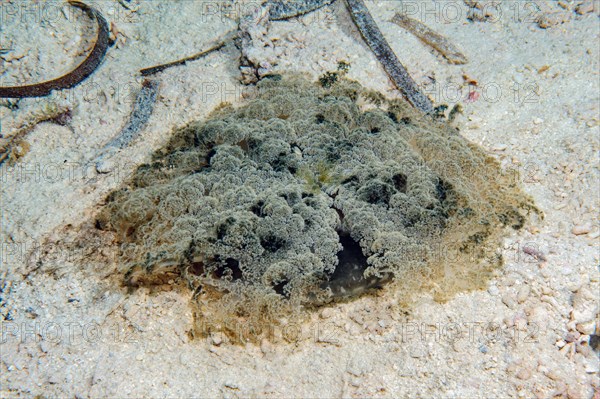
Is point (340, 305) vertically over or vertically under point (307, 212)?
under

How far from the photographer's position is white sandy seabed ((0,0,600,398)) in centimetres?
305

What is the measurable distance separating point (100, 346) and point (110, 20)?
188 inches

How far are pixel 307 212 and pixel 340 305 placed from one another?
0.79 meters

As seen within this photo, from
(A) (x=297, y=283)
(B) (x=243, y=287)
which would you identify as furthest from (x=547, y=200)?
(B) (x=243, y=287)

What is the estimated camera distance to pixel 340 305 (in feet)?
11.0

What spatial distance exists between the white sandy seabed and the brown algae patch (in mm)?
229

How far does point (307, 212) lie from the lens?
3396 millimetres

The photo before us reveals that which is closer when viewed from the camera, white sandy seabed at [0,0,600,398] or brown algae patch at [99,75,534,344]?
white sandy seabed at [0,0,600,398]

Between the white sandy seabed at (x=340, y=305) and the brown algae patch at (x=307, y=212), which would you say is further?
the brown algae patch at (x=307, y=212)

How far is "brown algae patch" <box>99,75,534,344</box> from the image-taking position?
324 cm

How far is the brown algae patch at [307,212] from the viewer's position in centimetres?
324

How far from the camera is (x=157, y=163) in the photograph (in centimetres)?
408

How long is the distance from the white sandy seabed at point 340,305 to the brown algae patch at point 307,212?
23cm

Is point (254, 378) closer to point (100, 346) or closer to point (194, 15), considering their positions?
point (100, 346)
